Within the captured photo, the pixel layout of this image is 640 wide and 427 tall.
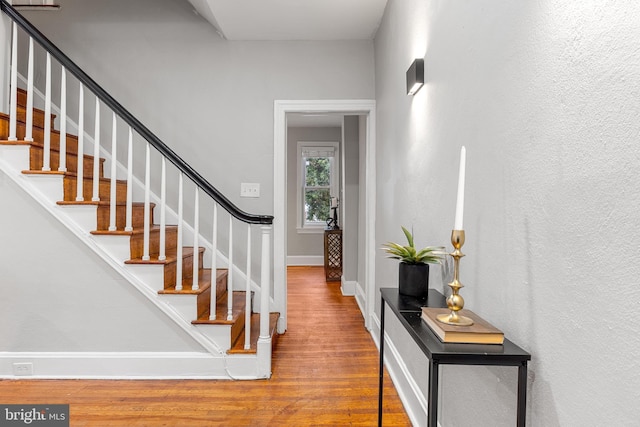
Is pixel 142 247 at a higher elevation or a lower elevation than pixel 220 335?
higher

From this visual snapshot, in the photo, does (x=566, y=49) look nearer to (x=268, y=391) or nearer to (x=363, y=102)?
(x=268, y=391)

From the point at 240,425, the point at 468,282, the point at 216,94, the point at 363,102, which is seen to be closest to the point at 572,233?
the point at 468,282

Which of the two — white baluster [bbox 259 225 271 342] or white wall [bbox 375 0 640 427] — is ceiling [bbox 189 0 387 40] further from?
white baluster [bbox 259 225 271 342]

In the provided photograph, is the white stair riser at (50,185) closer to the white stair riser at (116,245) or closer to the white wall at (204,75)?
the white stair riser at (116,245)

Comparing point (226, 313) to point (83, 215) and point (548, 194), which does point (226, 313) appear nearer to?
point (83, 215)

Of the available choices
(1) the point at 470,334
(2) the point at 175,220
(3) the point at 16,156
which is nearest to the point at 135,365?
(2) the point at 175,220

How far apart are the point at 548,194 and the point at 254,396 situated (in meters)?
1.89

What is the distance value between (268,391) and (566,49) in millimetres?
2124

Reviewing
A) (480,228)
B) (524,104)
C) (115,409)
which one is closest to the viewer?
(524,104)

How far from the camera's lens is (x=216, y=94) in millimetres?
2994

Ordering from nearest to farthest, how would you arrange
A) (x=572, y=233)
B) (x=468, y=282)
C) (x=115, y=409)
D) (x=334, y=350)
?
1. (x=572, y=233)
2. (x=468, y=282)
3. (x=115, y=409)
4. (x=334, y=350)

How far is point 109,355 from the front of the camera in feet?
7.27

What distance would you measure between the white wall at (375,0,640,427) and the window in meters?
4.77

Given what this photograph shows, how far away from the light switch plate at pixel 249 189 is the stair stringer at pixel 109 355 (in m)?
1.12
